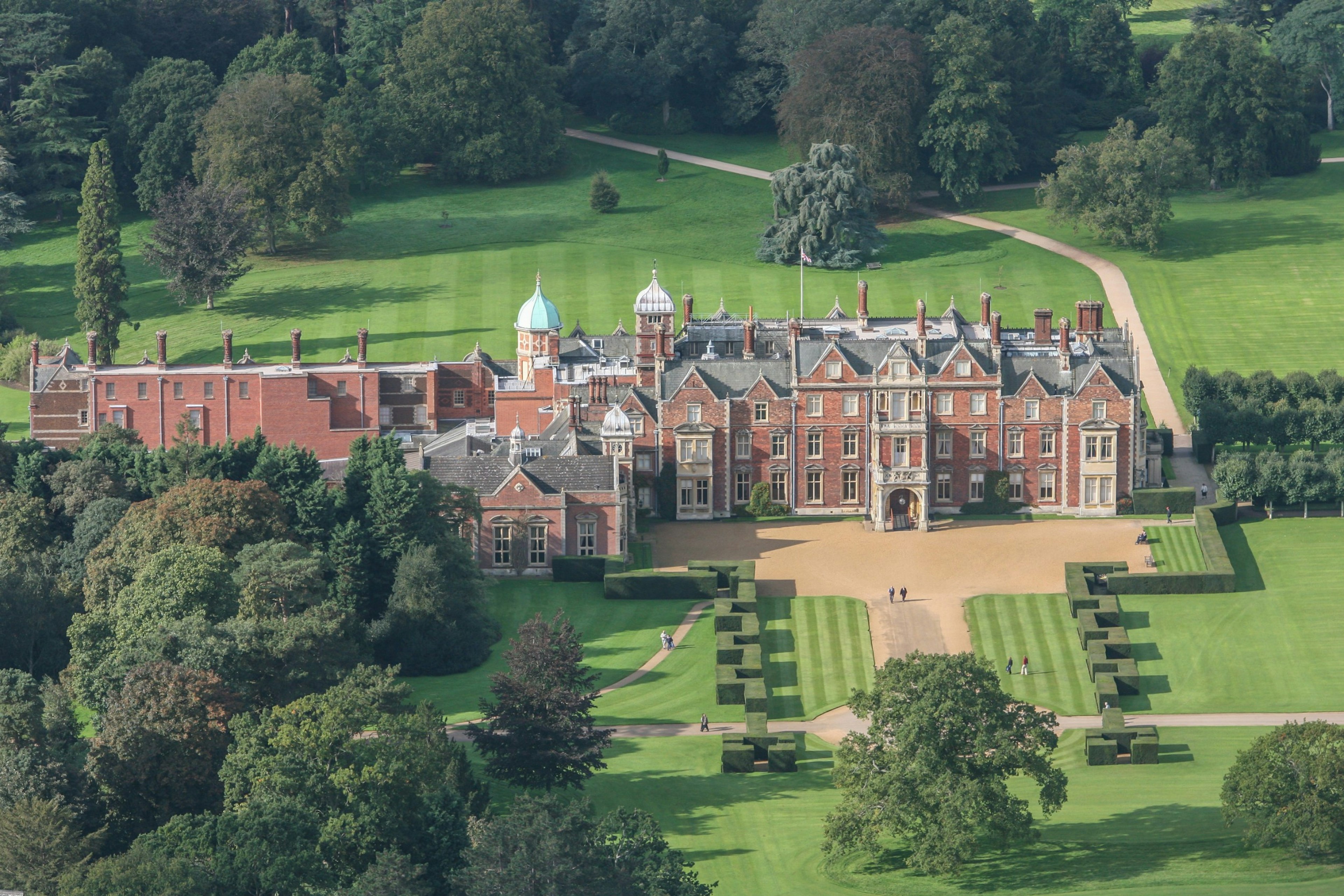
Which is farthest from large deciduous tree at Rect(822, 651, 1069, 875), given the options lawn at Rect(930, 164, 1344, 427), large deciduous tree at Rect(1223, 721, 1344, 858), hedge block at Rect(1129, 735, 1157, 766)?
lawn at Rect(930, 164, 1344, 427)

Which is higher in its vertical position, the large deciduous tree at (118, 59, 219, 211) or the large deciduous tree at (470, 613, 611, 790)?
the large deciduous tree at (118, 59, 219, 211)

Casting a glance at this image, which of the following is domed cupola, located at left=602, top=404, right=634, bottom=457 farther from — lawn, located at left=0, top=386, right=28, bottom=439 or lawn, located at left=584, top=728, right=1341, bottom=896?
lawn, located at left=0, top=386, right=28, bottom=439

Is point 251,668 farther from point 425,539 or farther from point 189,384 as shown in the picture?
point 189,384

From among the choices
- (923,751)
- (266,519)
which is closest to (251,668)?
(266,519)

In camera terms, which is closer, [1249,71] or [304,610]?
[304,610]

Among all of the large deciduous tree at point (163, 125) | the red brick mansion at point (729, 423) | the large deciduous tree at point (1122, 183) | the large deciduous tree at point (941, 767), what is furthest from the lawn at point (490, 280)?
the large deciduous tree at point (941, 767)

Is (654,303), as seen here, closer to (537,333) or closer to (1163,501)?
(537,333)

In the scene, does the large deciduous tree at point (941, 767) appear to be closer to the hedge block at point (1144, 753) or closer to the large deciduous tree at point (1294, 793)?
the large deciduous tree at point (1294, 793)
